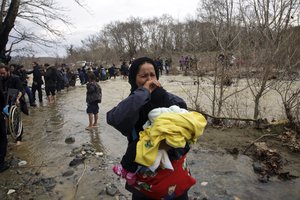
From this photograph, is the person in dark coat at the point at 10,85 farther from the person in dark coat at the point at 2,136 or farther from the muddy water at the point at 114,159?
the person in dark coat at the point at 2,136


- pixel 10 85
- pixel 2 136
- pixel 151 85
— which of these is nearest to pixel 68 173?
pixel 2 136

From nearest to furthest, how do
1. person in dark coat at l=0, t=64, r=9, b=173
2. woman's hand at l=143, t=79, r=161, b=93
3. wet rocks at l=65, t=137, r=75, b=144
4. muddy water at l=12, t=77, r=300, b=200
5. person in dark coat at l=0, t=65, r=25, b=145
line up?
woman's hand at l=143, t=79, r=161, b=93 < muddy water at l=12, t=77, r=300, b=200 < person in dark coat at l=0, t=64, r=9, b=173 < person in dark coat at l=0, t=65, r=25, b=145 < wet rocks at l=65, t=137, r=75, b=144

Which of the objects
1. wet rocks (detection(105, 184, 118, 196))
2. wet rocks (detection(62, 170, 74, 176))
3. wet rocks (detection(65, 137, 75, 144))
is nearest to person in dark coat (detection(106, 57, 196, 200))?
wet rocks (detection(105, 184, 118, 196))

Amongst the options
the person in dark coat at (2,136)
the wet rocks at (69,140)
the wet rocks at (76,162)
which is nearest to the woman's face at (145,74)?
the wet rocks at (76,162)

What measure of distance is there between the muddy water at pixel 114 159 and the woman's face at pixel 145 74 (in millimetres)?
2577

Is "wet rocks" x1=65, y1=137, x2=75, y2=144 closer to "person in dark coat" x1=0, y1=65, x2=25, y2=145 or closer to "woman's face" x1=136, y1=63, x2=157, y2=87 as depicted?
"person in dark coat" x1=0, y1=65, x2=25, y2=145

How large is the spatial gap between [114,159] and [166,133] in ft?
12.9

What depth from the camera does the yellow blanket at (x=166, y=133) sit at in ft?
5.99

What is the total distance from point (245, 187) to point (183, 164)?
2.90 meters

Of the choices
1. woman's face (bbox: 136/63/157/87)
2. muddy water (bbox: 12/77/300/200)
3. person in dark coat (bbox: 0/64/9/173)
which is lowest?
muddy water (bbox: 12/77/300/200)

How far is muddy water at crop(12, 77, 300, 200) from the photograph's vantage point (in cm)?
432

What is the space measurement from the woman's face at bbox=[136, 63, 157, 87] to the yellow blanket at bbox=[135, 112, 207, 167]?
35 cm

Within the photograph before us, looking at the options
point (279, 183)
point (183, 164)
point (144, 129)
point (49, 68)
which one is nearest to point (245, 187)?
point (279, 183)

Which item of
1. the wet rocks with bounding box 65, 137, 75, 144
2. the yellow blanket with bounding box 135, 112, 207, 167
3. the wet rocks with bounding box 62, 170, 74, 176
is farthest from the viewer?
the wet rocks with bounding box 65, 137, 75, 144
